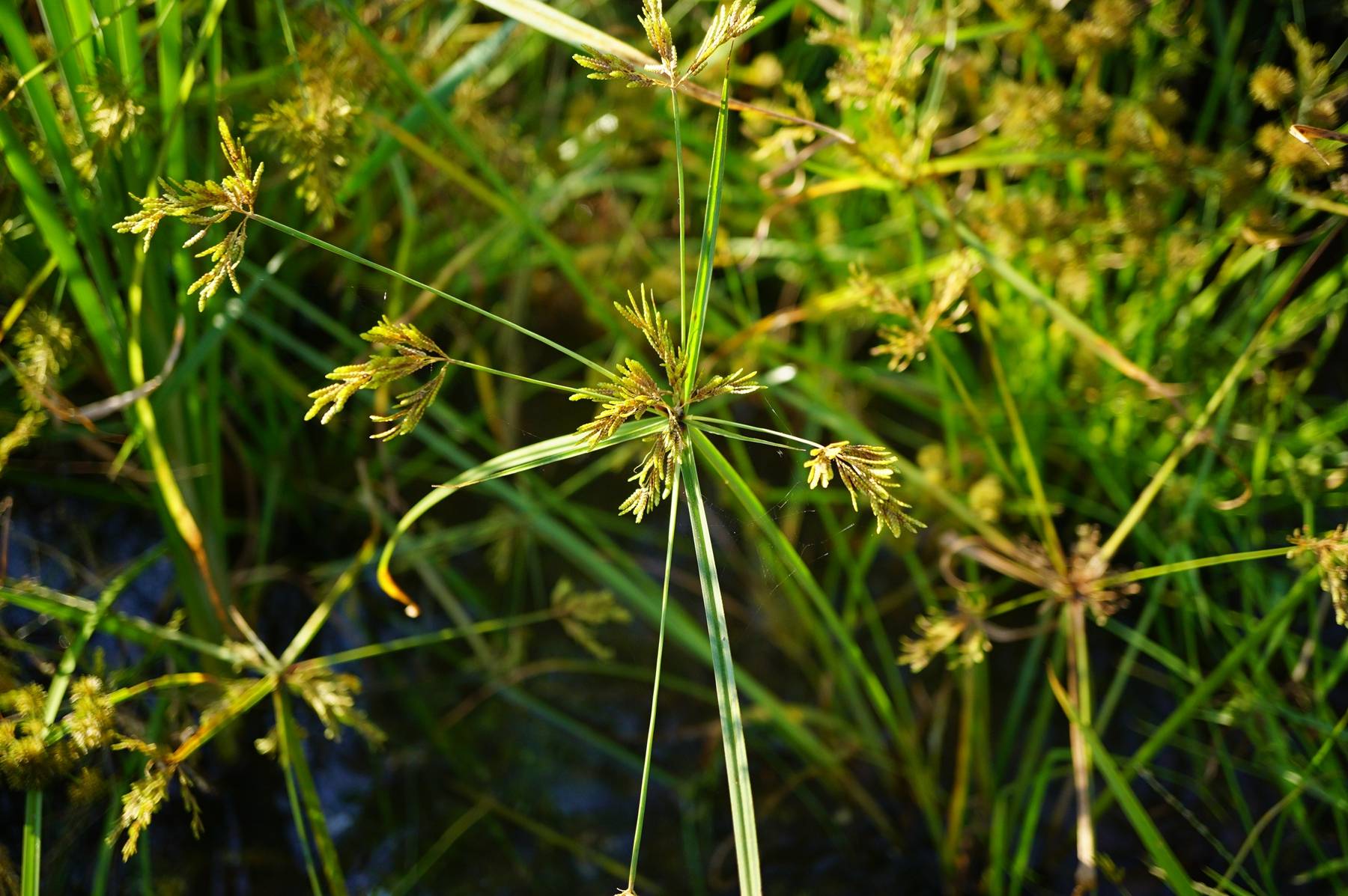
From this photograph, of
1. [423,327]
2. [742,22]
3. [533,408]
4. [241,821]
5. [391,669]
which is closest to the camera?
[742,22]

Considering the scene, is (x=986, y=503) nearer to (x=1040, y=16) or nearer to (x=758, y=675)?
(x=758, y=675)

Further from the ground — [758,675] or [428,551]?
[428,551]

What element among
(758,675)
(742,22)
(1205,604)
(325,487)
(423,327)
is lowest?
(758,675)

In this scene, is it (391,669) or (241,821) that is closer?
(241,821)

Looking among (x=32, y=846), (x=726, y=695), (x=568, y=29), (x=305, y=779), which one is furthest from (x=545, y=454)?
(x=32, y=846)

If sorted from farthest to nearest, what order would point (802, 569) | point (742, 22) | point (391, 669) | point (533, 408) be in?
point (533, 408) → point (391, 669) → point (802, 569) → point (742, 22)

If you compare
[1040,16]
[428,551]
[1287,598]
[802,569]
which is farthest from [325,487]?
[1287,598]

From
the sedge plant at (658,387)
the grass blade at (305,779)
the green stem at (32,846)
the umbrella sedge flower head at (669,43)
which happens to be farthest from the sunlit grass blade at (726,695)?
the green stem at (32,846)
